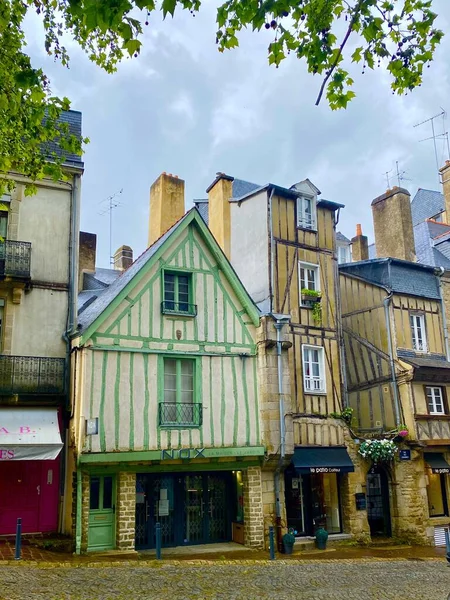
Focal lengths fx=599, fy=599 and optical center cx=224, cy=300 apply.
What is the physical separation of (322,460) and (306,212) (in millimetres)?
6964

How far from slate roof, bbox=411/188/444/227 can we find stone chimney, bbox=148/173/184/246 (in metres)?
19.8

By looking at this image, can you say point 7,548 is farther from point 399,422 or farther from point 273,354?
point 399,422

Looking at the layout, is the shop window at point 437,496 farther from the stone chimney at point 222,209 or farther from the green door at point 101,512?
the green door at point 101,512

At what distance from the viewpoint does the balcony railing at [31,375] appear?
40.9 feet

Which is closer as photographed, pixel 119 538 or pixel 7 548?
pixel 7 548

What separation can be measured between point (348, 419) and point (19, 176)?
10.4m

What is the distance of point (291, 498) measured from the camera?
15398 millimetres

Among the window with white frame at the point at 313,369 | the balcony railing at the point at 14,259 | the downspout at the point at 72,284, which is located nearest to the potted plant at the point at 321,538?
the window with white frame at the point at 313,369

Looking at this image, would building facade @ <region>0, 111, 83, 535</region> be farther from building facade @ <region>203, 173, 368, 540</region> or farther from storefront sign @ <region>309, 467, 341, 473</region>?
storefront sign @ <region>309, 467, 341, 473</region>

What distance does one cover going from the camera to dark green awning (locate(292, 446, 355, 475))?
1458cm

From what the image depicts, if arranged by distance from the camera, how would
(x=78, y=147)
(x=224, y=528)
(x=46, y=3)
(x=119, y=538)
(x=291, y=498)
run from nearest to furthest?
(x=46, y=3), (x=78, y=147), (x=119, y=538), (x=224, y=528), (x=291, y=498)

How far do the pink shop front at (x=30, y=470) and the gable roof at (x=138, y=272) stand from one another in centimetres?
195

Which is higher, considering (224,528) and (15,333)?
(15,333)

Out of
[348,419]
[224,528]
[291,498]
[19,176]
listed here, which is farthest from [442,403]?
[19,176]
